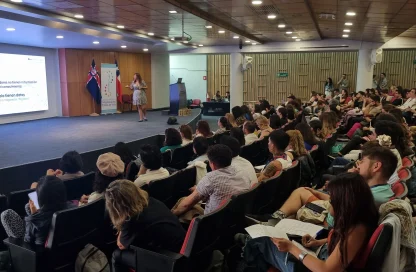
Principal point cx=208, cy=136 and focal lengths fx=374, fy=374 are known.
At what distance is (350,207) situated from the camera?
1.77m

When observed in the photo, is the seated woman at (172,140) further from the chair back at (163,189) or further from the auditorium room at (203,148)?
the chair back at (163,189)

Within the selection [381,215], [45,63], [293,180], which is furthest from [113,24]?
[381,215]

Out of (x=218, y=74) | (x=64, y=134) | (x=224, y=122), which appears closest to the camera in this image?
(x=224, y=122)

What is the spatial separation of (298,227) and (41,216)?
176 cm

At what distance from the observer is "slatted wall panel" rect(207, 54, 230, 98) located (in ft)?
65.8

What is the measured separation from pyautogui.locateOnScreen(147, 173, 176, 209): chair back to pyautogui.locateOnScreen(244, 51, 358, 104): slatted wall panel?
52.1 feet

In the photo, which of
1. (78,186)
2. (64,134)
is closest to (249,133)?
(78,186)

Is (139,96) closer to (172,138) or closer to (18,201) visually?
(172,138)

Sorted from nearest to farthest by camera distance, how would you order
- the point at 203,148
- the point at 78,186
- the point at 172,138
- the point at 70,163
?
the point at 78,186, the point at 70,163, the point at 203,148, the point at 172,138

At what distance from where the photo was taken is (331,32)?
11.3 meters

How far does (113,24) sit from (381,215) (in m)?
8.72

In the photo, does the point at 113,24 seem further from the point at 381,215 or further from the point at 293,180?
the point at 381,215

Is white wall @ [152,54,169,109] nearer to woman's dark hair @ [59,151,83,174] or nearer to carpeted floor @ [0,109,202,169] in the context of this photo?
carpeted floor @ [0,109,202,169]

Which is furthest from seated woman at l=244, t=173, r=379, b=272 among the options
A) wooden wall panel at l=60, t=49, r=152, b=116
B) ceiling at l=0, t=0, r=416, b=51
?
wooden wall panel at l=60, t=49, r=152, b=116
